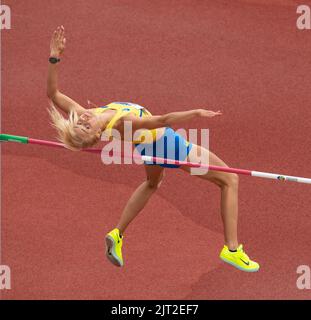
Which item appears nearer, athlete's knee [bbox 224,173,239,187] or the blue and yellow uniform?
the blue and yellow uniform

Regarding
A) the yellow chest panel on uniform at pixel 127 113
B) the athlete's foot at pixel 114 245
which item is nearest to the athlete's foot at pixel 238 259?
the athlete's foot at pixel 114 245

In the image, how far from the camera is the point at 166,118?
7.83 m

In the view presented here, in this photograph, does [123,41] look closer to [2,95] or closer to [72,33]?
[72,33]

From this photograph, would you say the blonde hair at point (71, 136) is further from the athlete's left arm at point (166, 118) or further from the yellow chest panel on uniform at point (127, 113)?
the athlete's left arm at point (166, 118)

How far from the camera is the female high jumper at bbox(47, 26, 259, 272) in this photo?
26.5 ft

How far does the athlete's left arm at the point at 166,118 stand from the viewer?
24.9 ft

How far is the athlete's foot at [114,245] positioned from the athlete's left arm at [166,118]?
1.40m

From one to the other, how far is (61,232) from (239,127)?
2917 millimetres

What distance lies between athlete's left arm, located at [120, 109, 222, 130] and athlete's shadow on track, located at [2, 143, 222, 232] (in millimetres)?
2780

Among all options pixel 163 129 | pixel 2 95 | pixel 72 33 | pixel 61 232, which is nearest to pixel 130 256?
pixel 61 232

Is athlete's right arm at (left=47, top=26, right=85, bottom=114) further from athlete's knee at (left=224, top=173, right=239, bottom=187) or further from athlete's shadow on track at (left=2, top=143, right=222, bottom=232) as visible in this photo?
athlete's shadow on track at (left=2, top=143, right=222, bottom=232)

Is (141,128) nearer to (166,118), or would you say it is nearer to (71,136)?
(166,118)

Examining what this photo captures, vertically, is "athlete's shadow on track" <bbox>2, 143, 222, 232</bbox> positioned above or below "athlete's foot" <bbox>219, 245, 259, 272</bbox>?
above

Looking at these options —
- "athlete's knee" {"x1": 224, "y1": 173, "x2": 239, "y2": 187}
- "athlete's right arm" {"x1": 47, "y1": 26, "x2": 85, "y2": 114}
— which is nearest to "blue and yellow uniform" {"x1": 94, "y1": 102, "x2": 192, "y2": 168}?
"athlete's right arm" {"x1": 47, "y1": 26, "x2": 85, "y2": 114}
